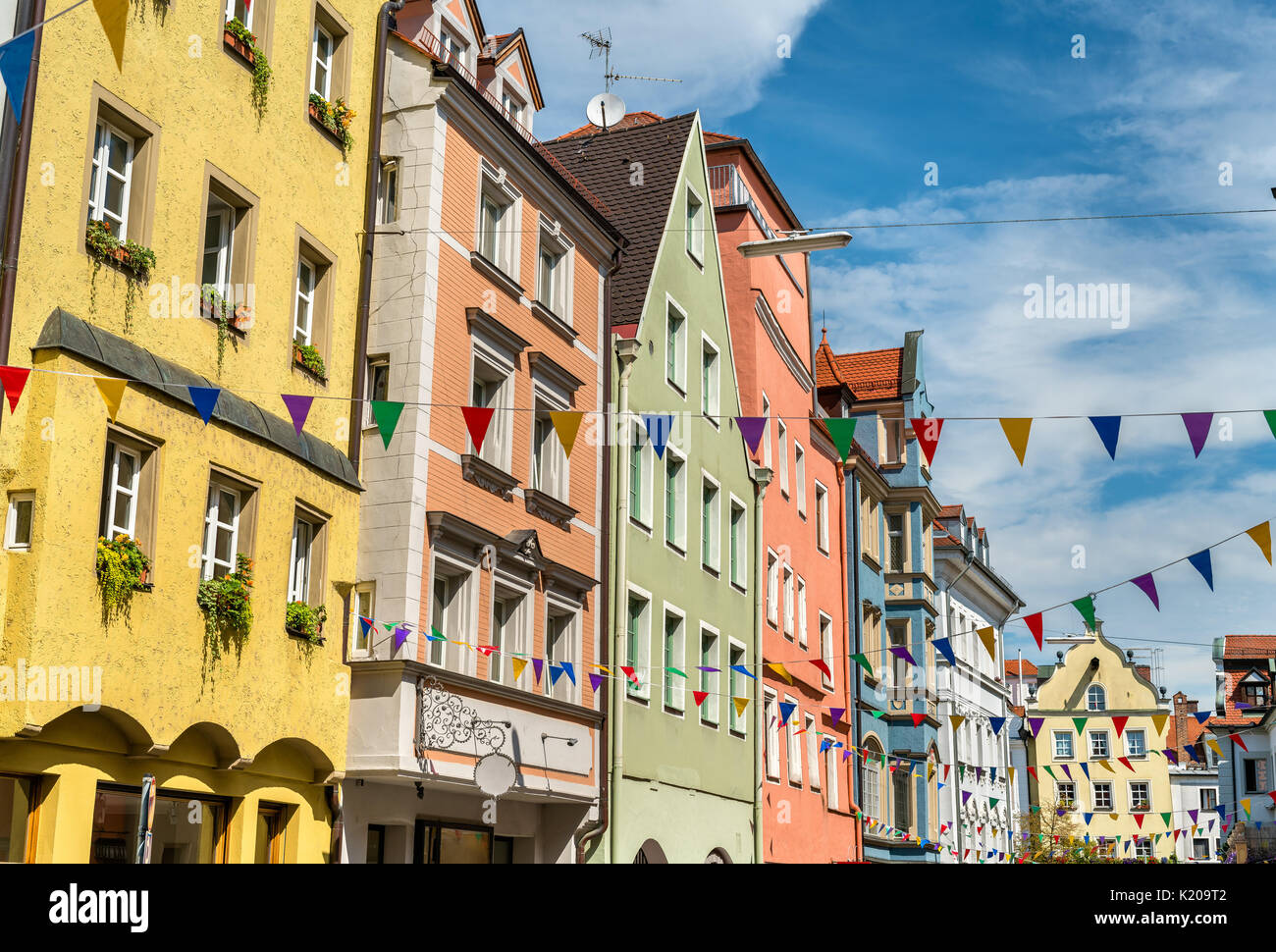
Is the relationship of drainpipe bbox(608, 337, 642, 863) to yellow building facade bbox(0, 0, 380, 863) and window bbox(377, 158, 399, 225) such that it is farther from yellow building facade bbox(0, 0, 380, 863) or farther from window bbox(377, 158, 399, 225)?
yellow building facade bbox(0, 0, 380, 863)

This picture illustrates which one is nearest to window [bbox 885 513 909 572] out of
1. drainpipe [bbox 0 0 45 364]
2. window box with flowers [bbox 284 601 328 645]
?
window box with flowers [bbox 284 601 328 645]

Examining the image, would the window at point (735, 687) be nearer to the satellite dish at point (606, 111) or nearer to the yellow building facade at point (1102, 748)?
the satellite dish at point (606, 111)

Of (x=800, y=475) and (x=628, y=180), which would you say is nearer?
(x=628, y=180)

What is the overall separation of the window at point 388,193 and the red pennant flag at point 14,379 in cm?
867

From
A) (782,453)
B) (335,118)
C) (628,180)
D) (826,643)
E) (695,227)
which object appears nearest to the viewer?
(335,118)

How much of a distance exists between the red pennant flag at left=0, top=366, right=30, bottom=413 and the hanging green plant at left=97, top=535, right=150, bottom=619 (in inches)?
69.2

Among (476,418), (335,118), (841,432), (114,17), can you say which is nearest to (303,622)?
(476,418)

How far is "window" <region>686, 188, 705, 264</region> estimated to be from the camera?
31.8 metres

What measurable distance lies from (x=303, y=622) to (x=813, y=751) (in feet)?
71.7

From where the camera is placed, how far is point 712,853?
1142 inches

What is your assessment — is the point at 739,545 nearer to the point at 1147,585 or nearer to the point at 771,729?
the point at 771,729

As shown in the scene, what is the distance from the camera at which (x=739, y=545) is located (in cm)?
3275

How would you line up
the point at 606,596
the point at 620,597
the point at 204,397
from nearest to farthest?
1. the point at 204,397
2. the point at 606,596
3. the point at 620,597
